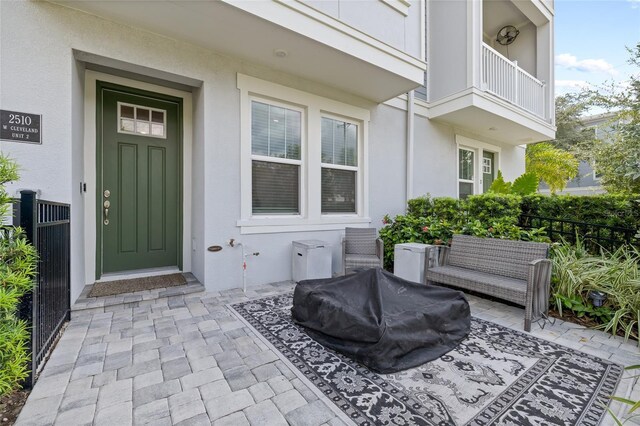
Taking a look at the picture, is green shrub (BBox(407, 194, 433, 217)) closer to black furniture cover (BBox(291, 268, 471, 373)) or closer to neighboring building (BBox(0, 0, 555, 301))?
neighboring building (BBox(0, 0, 555, 301))

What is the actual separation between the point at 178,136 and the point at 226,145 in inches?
43.4

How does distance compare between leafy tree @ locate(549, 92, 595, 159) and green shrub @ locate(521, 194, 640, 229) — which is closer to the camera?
green shrub @ locate(521, 194, 640, 229)

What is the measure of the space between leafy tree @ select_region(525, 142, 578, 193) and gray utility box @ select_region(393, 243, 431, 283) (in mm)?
8282

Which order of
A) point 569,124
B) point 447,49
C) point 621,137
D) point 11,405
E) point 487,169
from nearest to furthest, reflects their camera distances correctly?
point 11,405 → point 621,137 → point 447,49 → point 487,169 → point 569,124

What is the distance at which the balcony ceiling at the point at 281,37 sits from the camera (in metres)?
3.04

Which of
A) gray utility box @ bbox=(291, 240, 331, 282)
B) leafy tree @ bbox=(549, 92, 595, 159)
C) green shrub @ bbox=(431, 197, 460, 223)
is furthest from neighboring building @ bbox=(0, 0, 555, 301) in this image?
leafy tree @ bbox=(549, 92, 595, 159)

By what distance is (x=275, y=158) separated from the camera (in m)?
4.54

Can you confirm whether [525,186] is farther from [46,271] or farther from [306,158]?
[46,271]

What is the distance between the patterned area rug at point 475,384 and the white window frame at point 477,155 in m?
5.32

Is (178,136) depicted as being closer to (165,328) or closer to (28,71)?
(28,71)

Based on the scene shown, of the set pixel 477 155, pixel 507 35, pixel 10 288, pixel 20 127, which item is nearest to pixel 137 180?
pixel 20 127

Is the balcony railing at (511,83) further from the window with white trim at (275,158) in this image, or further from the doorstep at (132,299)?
the doorstep at (132,299)

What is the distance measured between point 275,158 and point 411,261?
8.64ft

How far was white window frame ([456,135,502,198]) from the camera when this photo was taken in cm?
709
